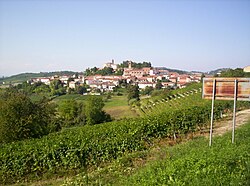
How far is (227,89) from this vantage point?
7758 millimetres

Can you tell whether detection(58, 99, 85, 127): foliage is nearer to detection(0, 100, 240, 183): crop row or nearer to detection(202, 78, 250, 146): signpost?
detection(0, 100, 240, 183): crop row

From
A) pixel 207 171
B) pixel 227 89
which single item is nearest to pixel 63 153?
pixel 207 171

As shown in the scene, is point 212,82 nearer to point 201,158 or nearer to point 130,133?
point 201,158

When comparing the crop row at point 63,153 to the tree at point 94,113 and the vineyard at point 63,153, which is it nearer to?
the vineyard at point 63,153

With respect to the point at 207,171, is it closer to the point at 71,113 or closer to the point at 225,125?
the point at 225,125

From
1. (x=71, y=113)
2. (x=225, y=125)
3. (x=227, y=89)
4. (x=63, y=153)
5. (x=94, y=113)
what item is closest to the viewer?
(x=227, y=89)

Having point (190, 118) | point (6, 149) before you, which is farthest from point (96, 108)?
point (6, 149)

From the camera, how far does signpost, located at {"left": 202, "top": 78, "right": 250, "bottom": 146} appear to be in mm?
7539

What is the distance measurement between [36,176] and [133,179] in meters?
4.74

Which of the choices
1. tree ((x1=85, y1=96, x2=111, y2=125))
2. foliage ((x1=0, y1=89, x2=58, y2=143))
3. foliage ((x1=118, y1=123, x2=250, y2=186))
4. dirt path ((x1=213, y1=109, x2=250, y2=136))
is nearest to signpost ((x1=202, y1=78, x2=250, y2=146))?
foliage ((x1=118, y1=123, x2=250, y2=186))

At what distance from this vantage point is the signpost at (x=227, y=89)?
754 centimetres

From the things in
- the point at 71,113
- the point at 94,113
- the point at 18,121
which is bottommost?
the point at 71,113

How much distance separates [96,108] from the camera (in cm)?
4766

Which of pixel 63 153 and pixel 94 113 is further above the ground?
pixel 63 153
